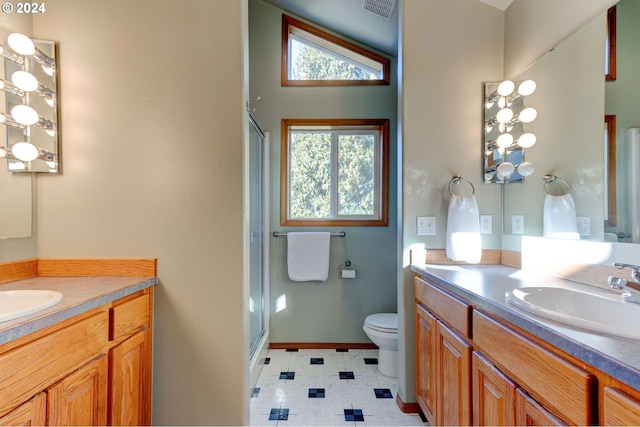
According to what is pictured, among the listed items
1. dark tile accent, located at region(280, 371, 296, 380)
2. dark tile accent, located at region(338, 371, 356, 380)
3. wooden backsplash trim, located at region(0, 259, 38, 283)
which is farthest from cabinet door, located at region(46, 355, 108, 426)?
dark tile accent, located at region(338, 371, 356, 380)

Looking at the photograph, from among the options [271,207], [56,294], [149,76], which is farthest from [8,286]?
[271,207]

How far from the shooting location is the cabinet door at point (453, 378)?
108cm

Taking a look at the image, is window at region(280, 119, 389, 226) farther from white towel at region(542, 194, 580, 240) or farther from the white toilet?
white towel at region(542, 194, 580, 240)

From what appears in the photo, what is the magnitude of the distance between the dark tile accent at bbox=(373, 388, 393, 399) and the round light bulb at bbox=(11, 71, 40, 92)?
95.5 inches

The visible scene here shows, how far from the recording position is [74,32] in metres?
1.39

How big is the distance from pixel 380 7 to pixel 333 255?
1.91 m

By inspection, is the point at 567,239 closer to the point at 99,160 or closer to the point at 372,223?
the point at 372,223

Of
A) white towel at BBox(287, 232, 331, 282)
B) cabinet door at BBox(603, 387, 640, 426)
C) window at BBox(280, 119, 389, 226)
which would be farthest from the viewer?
window at BBox(280, 119, 389, 226)

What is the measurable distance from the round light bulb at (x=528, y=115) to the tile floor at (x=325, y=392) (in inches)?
68.8

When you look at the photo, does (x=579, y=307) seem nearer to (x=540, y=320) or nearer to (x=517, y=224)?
(x=540, y=320)

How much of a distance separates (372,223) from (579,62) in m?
1.60

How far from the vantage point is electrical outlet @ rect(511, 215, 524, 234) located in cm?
154

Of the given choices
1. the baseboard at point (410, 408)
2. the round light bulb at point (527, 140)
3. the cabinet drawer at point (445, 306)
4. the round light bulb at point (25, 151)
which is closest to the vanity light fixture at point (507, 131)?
the round light bulb at point (527, 140)

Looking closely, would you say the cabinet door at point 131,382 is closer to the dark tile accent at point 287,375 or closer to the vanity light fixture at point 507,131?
the dark tile accent at point 287,375
